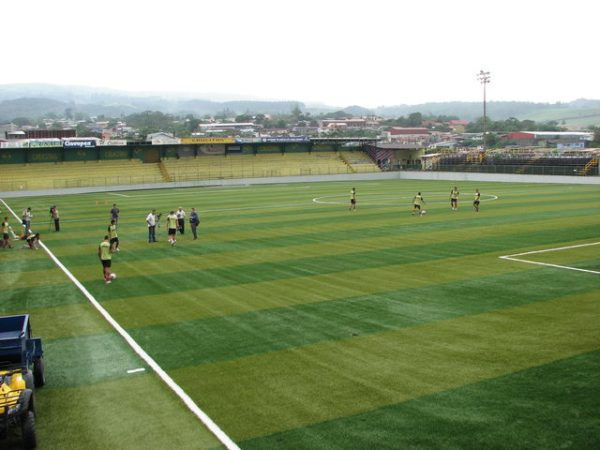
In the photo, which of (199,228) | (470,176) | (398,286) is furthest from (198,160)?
(398,286)

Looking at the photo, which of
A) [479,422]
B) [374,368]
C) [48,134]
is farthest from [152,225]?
[48,134]

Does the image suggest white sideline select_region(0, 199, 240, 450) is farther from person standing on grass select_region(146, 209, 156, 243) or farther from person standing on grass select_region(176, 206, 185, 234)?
person standing on grass select_region(176, 206, 185, 234)

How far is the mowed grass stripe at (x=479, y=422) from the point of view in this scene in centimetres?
951

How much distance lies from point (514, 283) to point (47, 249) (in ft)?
73.3

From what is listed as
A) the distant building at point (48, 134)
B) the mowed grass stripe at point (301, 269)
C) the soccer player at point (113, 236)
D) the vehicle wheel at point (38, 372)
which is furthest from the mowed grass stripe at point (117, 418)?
the distant building at point (48, 134)

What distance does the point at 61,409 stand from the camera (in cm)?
1135

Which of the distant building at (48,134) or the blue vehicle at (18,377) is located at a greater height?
the distant building at (48,134)

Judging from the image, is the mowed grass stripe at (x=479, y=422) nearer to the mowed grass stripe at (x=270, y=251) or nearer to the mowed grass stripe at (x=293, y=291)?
the mowed grass stripe at (x=293, y=291)

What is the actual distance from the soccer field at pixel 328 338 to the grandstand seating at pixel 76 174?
151ft

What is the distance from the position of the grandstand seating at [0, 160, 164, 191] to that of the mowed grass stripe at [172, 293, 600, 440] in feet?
222

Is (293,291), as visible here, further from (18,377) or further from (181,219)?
(181,219)

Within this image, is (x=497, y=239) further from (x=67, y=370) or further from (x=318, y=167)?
(x=318, y=167)

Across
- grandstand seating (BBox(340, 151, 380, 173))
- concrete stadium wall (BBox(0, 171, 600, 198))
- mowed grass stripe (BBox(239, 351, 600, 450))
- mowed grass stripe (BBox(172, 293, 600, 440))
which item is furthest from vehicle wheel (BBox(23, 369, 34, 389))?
grandstand seating (BBox(340, 151, 380, 173))

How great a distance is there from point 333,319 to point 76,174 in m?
69.9
